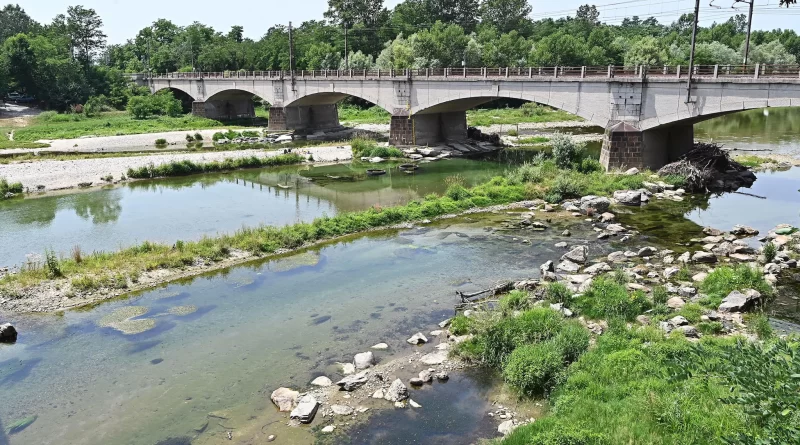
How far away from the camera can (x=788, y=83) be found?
32062mm

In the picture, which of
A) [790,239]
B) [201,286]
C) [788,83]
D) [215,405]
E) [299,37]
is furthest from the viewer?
[299,37]

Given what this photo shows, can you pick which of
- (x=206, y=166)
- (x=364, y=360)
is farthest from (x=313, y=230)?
(x=206, y=166)

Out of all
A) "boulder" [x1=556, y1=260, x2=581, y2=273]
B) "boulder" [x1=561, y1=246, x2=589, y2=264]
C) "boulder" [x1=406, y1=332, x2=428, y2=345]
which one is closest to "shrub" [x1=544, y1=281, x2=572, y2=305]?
"boulder" [x1=556, y1=260, x2=581, y2=273]

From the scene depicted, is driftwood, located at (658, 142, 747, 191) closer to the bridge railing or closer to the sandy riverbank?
the bridge railing

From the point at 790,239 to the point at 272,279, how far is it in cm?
2047

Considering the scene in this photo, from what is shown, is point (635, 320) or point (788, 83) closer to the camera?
point (635, 320)

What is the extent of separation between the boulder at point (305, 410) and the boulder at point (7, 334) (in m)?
9.83

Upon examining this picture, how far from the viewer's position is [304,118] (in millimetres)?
72375

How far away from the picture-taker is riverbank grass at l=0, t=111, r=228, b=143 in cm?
6800

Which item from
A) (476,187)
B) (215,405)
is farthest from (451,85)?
(215,405)

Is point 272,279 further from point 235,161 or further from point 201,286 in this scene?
point 235,161

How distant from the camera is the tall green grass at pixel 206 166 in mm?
43281

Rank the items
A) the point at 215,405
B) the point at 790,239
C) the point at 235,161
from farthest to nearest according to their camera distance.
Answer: the point at 235,161, the point at 790,239, the point at 215,405

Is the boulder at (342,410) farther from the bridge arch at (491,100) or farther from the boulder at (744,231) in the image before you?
the bridge arch at (491,100)
